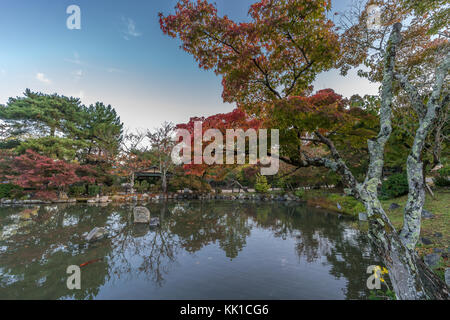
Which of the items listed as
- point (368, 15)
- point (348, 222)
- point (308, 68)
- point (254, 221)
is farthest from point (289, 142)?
point (348, 222)

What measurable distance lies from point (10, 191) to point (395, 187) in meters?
22.1

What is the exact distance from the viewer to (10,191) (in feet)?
38.2

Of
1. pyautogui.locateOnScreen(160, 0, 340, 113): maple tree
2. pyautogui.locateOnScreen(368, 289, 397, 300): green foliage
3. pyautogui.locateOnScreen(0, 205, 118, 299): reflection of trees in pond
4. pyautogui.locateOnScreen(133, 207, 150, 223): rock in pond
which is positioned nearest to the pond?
pyautogui.locateOnScreen(0, 205, 118, 299): reflection of trees in pond

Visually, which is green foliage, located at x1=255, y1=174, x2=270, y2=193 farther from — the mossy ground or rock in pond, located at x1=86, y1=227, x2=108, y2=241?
rock in pond, located at x1=86, y1=227, x2=108, y2=241

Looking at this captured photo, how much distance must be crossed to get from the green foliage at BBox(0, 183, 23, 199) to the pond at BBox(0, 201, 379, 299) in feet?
21.8

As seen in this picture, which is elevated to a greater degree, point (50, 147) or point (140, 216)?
point (50, 147)

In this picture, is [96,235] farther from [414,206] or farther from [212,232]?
[414,206]

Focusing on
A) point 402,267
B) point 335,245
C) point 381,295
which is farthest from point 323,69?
point 335,245

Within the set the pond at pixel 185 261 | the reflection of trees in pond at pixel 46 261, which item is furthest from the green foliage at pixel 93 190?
the reflection of trees in pond at pixel 46 261

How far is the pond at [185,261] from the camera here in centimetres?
306

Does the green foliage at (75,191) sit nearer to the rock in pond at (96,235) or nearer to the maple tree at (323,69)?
the rock in pond at (96,235)

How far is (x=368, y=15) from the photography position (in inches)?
133

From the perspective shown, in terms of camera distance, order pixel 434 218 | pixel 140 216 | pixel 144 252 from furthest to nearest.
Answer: pixel 140 216, pixel 434 218, pixel 144 252

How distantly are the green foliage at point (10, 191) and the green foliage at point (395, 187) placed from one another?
2128cm
